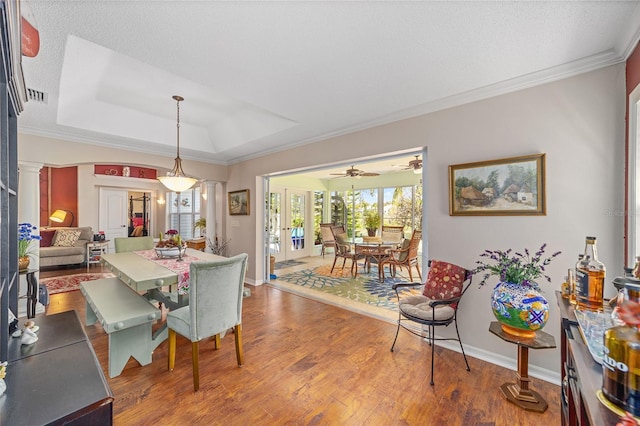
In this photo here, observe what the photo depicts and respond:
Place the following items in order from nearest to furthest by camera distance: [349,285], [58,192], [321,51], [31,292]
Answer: [321,51], [31,292], [349,285], [58,192]

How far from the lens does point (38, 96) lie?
2469mm

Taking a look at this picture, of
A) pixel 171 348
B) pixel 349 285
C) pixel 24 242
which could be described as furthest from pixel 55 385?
pixel 349 285

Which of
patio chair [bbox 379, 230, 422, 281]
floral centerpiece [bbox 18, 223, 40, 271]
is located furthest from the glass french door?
floral centerpiece [bbox 18, 223, 40, 271]

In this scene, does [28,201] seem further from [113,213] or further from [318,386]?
[113,213]

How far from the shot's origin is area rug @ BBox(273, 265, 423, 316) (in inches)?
152

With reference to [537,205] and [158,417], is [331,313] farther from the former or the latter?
[537,205]

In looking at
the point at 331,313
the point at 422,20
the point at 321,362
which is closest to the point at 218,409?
the point at 321,362

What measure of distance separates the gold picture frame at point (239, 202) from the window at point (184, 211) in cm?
341

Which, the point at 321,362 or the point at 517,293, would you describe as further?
the point at 321,362

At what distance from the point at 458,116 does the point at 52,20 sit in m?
3.10

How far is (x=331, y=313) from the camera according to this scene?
3424mm

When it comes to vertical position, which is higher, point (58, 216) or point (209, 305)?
point (58, 216)

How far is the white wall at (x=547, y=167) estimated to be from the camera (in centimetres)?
186

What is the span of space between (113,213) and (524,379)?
9.63 meters
